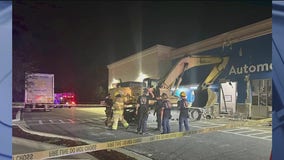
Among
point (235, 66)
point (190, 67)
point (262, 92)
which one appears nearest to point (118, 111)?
point (190, 67)

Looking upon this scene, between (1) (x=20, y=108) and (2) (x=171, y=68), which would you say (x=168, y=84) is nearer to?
(2) (x=171, y=68)

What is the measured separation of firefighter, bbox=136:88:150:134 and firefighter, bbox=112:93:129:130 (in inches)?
4.2

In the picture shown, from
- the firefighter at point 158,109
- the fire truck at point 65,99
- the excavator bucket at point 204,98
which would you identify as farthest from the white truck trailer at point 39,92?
the excavator bucket at point 204,98

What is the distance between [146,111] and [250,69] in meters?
0.88

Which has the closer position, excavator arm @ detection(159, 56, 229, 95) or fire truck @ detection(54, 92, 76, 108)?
fire truck @ detection(54, 92, 76, 108)

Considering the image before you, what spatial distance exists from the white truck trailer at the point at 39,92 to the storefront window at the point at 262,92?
153 cm

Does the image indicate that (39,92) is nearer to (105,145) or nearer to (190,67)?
(105,145)

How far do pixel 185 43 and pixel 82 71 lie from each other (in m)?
0.82

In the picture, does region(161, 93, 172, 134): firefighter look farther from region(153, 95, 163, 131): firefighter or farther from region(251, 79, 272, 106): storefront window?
region(251, 79, 272, 106): storefront window

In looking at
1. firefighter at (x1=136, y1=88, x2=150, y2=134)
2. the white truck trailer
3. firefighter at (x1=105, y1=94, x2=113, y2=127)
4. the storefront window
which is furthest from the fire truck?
the storefront window

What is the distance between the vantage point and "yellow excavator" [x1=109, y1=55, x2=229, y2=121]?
89.4 inches

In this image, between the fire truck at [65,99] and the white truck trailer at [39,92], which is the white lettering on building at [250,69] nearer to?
the fire truck at [65,99]

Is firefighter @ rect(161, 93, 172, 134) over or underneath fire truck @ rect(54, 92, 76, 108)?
underneath

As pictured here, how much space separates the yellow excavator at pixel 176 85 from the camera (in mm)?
2271
